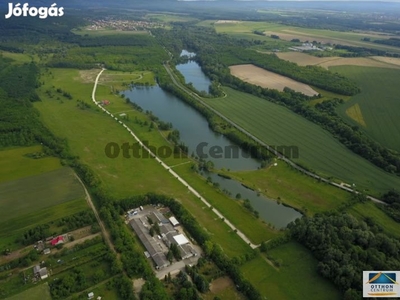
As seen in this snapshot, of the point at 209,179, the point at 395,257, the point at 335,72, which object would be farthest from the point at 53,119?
the point at 335,72

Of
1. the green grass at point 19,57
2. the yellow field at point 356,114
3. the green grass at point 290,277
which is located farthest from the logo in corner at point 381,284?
the green grass at point 19,57

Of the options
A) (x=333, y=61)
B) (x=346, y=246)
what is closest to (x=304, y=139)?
(x=346, y=246)

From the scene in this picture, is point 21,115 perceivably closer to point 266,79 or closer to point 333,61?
point 266,79

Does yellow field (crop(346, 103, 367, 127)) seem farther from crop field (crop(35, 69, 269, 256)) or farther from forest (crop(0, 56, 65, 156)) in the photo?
forest (crop(0, 56, 65, 156))

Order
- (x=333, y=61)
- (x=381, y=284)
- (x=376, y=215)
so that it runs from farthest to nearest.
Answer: (x=333, y=61), (x=376, y=215), (x=381, y=284)

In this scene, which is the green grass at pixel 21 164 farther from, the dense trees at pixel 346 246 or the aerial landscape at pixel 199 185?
the dense trees at pixel 346 246

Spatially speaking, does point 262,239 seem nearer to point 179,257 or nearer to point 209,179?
point 179,257
